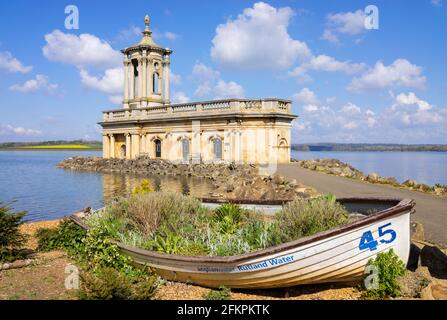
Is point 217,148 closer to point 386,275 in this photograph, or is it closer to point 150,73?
point 150,73

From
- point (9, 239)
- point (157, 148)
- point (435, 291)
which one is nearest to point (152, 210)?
point (9, 239)

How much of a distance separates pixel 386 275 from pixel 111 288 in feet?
13.6

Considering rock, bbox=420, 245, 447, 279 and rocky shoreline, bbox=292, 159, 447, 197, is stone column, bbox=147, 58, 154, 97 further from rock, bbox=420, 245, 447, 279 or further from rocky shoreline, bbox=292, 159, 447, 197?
rock, bbox=420, 245, 447, 279

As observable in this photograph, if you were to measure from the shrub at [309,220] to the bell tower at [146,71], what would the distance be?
38535 millimetres

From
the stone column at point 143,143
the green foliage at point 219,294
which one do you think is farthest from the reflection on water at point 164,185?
the green foliage at point 219,294

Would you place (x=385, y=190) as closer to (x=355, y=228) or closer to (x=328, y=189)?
(x=328, y=189)

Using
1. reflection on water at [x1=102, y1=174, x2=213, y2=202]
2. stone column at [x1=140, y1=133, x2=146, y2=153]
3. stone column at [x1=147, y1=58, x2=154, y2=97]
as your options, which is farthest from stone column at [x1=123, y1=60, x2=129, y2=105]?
reflection on water at [x1=102, y1=174, x2=213, y2=202]

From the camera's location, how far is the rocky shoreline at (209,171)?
68.1 feet

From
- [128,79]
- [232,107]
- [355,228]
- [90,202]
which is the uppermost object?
[128,79]

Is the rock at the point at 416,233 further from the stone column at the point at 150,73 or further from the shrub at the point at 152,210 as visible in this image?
the stone column at the point at 150,73
